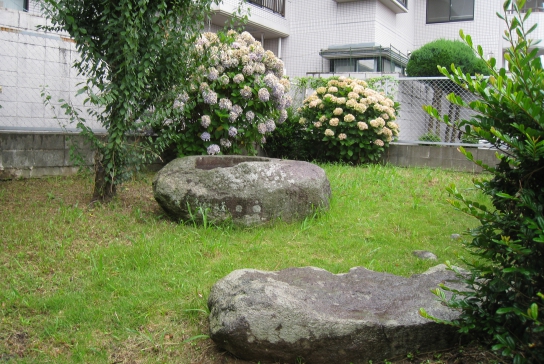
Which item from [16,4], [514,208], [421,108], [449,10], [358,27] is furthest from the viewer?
[449,10]

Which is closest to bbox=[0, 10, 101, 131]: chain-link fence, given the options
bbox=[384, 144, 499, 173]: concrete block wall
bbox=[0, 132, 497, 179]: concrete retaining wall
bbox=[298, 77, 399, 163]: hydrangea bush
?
bbox=[0, 132, 497, 179]: concrete retaining wall

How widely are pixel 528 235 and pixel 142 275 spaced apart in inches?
112

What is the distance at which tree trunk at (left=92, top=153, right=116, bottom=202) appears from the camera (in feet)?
17.7

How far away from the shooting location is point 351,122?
29.1 ft

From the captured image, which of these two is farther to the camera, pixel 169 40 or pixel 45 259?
→ pixel 169 40

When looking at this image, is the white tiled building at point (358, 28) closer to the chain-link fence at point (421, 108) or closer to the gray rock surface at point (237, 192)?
the chain-link fence at point (421, 108)

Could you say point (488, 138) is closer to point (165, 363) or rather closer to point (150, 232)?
point (165, 363)

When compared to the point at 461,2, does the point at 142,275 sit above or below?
below

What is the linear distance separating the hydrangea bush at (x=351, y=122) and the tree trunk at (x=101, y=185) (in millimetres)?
4426

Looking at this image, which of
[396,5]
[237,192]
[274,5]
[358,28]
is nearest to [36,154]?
[237,192]

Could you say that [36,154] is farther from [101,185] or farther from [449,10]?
[449,10]

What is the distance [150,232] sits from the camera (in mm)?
4875

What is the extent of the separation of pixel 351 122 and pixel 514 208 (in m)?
6.54

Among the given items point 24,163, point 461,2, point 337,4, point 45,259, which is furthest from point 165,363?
point 461,2
